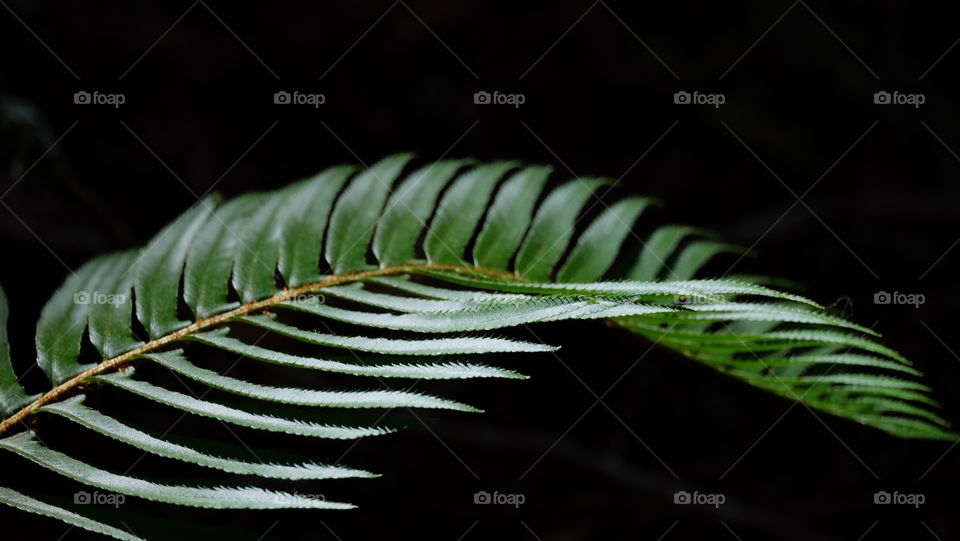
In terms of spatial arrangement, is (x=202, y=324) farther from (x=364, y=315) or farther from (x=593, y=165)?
(x=593, y=165)

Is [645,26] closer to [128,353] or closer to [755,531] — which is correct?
[755,531]

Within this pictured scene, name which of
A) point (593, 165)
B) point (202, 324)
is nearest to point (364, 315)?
point (202, 324)

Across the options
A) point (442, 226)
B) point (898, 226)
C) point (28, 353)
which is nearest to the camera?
point (442, 226)

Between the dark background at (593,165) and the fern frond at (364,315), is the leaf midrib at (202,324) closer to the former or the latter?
the fern frond at (364,315)

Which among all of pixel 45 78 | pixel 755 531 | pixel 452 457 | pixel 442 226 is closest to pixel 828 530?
pixel 755 531

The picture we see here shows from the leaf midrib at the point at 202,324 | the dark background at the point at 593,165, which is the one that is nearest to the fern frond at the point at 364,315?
the leaf midrib at the point at 202,324

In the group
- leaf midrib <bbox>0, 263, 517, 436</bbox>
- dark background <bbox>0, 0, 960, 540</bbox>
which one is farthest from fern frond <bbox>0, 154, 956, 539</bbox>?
dark background <bbox>0, 0, 960, 540</bbox>
